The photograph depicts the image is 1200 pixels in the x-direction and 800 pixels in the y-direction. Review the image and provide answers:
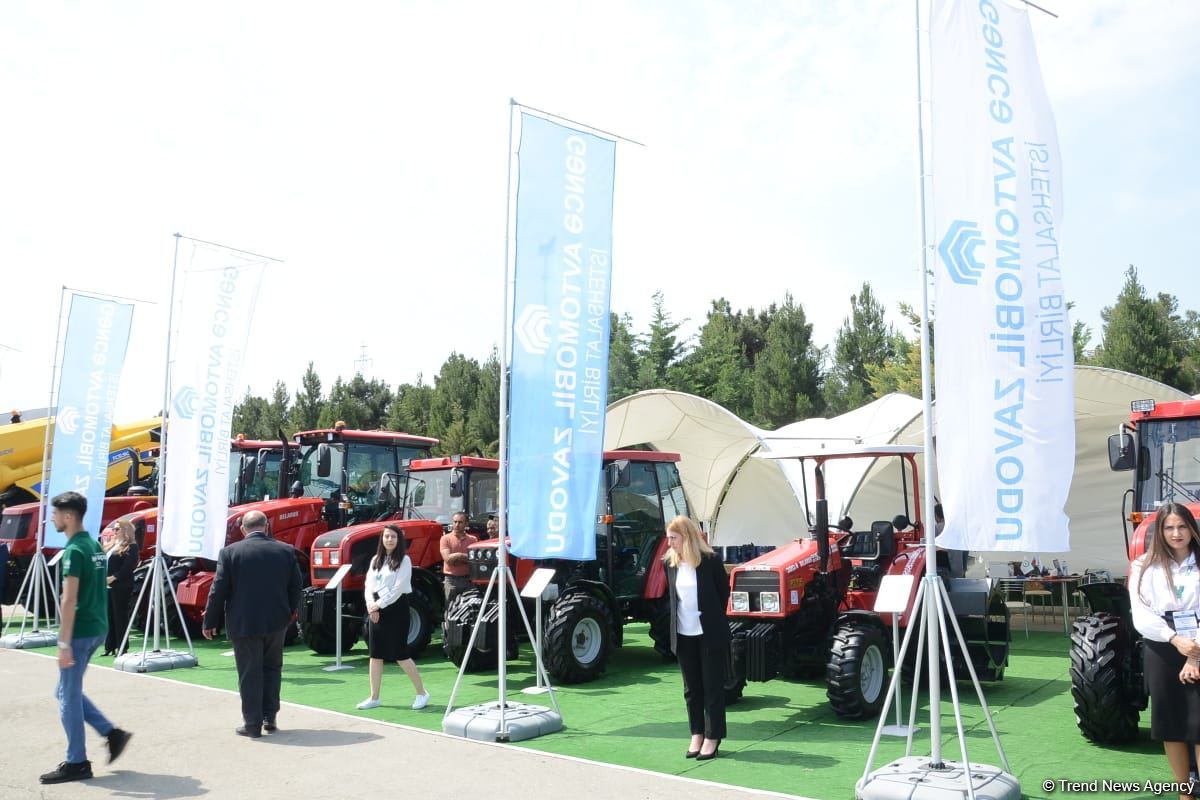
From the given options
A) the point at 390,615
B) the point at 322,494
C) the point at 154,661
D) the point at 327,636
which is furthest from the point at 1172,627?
the point at 322,494

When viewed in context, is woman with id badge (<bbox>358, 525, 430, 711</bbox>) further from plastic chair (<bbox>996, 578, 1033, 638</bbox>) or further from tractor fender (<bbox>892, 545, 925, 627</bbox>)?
plastic chair (<bbox>996, 578, 1033, 638</bbox>)

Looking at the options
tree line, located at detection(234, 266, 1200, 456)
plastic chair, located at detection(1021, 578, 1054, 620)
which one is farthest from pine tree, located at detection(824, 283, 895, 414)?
plastic chair, located at detection(1021, 578, 1054, 620)

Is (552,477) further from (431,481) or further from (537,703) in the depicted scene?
(431,481)

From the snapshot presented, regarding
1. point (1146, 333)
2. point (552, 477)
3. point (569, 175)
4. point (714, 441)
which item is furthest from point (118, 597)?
point (1146, 333)

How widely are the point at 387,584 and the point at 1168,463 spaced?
19.0 ft

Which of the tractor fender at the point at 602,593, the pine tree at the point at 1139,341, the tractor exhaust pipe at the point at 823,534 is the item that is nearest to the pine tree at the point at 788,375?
the pine tree at the point at 1139,341

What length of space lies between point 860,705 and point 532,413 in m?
3.15

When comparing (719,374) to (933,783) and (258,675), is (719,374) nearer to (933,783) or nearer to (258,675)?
(258,675)

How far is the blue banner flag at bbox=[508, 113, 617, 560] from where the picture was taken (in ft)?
22.3

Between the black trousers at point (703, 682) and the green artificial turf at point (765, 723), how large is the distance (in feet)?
0.74

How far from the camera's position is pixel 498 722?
6492mm

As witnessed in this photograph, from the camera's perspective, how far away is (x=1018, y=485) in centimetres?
485

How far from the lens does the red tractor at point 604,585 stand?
28.2 feet

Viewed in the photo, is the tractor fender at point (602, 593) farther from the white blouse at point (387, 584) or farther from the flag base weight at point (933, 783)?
the flag base weight at point (933, 783)
